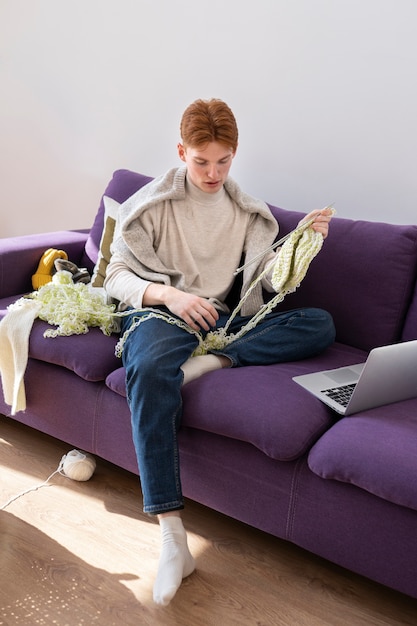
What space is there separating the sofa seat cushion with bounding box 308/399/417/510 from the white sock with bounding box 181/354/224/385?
15.5 inches

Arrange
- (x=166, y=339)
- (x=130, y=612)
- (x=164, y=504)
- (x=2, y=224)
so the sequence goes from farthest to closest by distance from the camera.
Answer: (x=2, y=224) → (x=166, y=339) → (x=164, y=504) → (x=130, y=612)

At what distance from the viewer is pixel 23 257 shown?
8.44 feet

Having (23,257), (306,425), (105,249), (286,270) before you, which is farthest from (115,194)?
(306,425)

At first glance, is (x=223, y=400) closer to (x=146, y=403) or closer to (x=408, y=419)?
(x=146, y=403)

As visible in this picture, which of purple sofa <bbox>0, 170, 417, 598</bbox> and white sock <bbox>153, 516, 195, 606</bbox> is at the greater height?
purple sofa <bbox>0, 170, 417, 598</bbox>

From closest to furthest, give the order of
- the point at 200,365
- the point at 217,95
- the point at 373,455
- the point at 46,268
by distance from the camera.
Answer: the point at 373,455, the point at 200,365, the point at 46,268, the point at 217,95

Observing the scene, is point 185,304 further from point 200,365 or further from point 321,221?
point 321,221

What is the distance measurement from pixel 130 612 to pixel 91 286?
115 cm

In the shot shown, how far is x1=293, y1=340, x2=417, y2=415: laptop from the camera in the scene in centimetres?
165

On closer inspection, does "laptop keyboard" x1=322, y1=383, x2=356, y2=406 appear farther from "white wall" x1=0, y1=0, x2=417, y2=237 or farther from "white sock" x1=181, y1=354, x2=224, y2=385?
"white wall" x1=0, y1=0, x2=417, y2=237

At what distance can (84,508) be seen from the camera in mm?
1979

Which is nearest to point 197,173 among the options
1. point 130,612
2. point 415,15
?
point 415,15

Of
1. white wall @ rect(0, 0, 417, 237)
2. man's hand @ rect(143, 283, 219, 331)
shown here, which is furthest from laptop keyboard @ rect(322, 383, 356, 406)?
white wall @ rect(0, 0, 417, 237)

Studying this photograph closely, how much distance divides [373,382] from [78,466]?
0.90m
